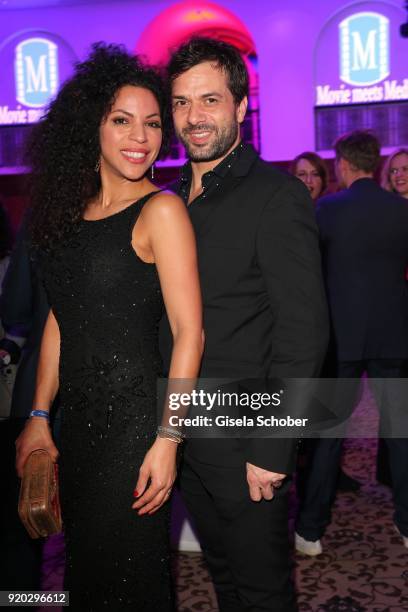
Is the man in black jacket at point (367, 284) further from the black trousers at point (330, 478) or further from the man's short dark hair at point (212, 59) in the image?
the man's short dark hair at point (212, 59)

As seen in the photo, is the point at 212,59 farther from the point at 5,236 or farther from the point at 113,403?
the point at 5,236

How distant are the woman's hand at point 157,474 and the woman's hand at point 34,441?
0.32 metres

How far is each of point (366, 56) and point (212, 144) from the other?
6850mm

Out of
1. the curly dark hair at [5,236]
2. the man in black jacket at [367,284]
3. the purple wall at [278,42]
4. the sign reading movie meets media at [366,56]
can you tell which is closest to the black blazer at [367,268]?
the man in black jacket at [367,284]

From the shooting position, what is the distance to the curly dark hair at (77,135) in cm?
164

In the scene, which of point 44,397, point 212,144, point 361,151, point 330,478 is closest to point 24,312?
point 44,397

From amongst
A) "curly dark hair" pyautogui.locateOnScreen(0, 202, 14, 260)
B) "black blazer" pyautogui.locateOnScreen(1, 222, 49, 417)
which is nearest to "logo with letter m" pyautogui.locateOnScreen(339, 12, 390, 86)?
"curly dark hair" pyautogui.locateOnScreen(0, 202, 14, 260)

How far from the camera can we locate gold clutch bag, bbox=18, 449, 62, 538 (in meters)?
1.56

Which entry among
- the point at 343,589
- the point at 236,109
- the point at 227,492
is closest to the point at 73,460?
the point at 227,492

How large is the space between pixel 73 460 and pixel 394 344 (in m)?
1.93

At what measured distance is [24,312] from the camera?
7.14 feet

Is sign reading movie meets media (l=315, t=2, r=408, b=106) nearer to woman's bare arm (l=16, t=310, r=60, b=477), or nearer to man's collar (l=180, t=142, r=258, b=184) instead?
man's collar (l=180, t=142, r=258, b=184)

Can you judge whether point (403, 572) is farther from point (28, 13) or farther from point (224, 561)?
point (28, 13)

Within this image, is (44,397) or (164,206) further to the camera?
(44,397)
